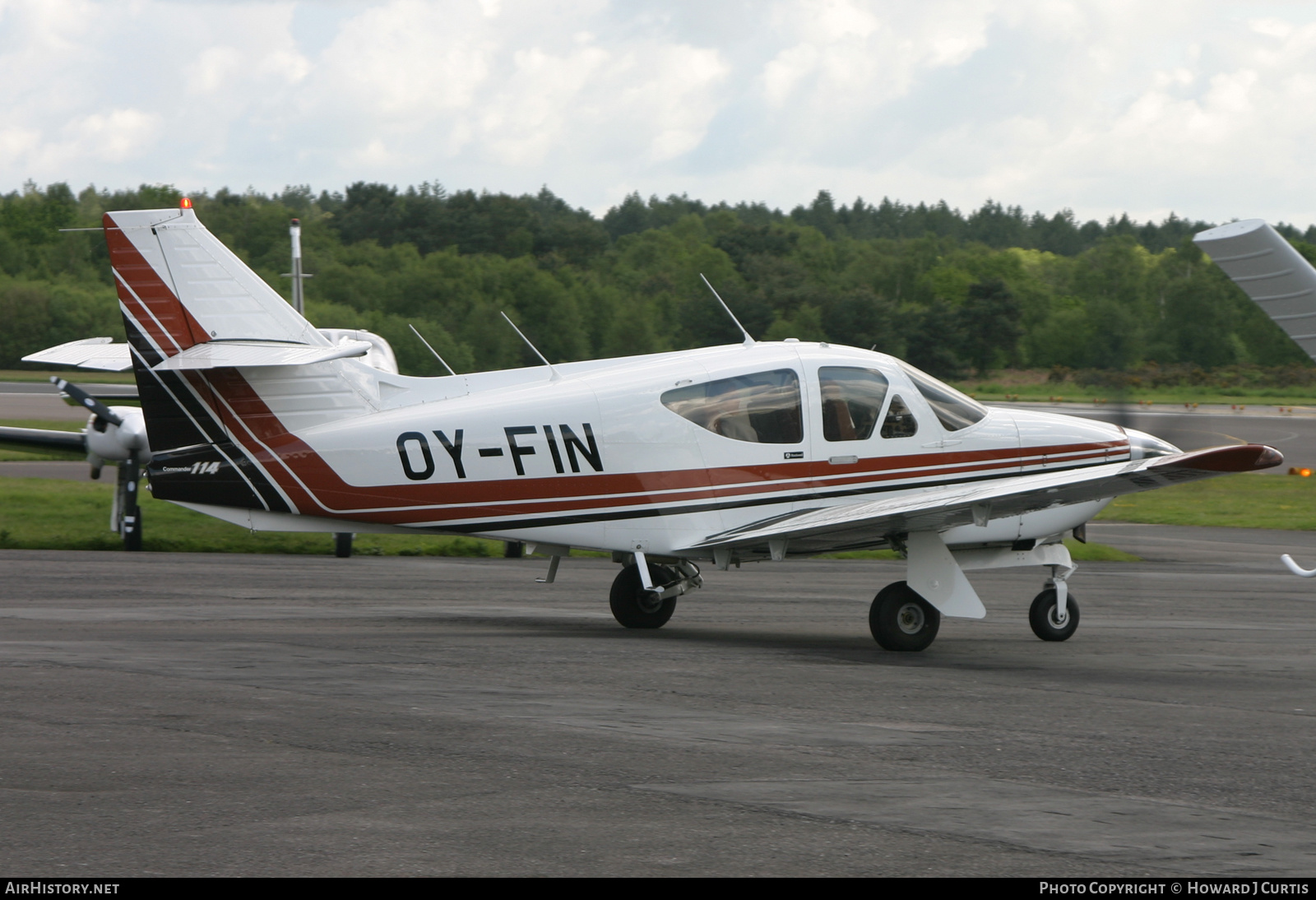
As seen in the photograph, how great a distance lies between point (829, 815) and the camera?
618 cm

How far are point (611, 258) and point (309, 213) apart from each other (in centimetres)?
3689

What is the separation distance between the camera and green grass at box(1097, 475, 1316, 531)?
29.3m

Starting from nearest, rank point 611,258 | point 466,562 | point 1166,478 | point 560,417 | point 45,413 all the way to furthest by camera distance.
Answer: point 1166,478
point 560,417
point 466,562
point 45,413
point 611,258

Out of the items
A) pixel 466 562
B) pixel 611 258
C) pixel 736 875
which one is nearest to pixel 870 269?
pixel 611 258

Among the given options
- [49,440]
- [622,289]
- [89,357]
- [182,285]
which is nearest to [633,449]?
[182,285]

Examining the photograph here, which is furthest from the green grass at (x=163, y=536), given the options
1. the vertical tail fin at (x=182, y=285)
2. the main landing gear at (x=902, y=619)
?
the main landing gear at (x=902, y=619)

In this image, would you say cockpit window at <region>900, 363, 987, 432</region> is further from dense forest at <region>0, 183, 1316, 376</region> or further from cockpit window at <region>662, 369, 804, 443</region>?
dense forest at <region>0, 183, 1316, 376</region>

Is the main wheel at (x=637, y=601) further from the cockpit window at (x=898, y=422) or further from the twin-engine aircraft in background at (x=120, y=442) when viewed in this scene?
the twin-engine aircraft in background at (x=120, y=442)

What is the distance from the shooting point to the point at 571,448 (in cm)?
1191

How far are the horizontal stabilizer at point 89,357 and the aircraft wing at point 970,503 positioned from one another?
9.23 meters

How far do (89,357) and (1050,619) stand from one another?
491 inches

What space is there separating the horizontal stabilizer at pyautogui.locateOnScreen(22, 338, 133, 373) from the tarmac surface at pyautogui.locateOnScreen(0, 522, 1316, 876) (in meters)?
3.47

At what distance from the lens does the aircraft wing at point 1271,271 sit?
23.5ft

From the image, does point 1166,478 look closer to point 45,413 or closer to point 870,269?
point 45,413
